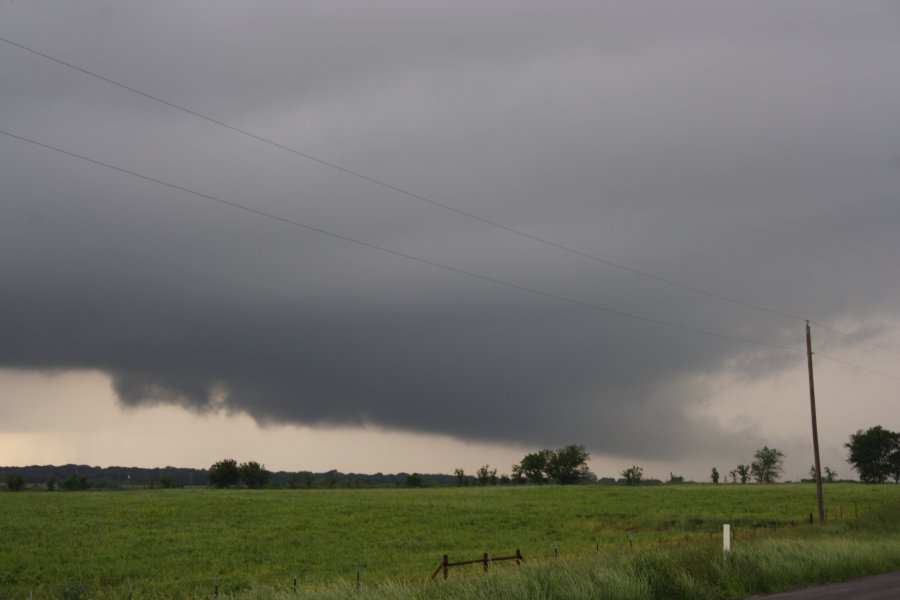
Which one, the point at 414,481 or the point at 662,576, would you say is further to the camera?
the point at 414,481

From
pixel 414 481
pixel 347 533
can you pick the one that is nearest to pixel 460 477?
pixel 414 481

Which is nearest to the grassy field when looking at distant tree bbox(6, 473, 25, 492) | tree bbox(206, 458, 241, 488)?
A: distant tree bbox(6, 473, 25, 492)

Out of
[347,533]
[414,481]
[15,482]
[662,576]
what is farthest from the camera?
[414,481]

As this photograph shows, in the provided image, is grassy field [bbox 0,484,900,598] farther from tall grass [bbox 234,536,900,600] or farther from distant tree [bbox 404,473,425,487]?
distant tree [bbox 404,473,425,487]

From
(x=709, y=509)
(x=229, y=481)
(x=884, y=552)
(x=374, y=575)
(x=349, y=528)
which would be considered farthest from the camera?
(x=229, y=481)

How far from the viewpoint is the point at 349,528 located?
6462 cm

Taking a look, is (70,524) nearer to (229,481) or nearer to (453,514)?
(453,514)

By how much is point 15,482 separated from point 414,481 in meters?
73.3

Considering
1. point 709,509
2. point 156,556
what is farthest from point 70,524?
point 709,509

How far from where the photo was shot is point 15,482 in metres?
148

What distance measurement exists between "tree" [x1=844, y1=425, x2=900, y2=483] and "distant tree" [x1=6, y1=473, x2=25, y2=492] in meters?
175

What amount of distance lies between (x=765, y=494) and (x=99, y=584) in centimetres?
7309

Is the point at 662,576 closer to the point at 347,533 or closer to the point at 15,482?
the point at 347,533

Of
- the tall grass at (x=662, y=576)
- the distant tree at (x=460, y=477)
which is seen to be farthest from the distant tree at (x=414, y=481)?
the tall grass at (x=662, y=576)
